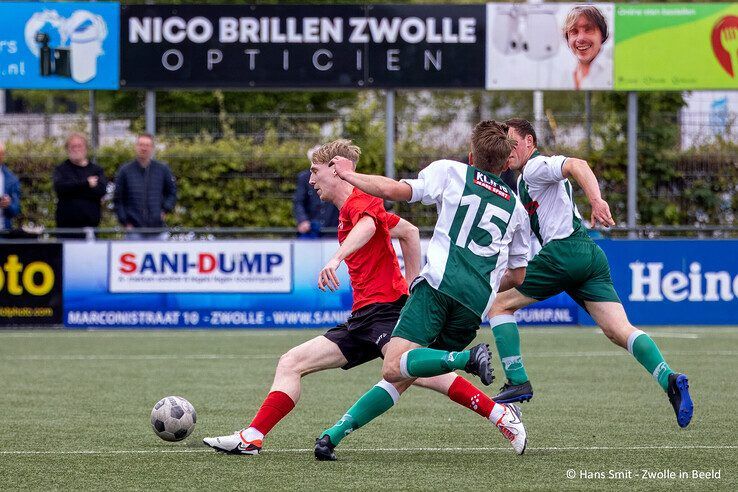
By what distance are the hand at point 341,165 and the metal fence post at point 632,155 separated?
1172 cm

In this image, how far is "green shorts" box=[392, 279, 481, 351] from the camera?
6.49 metres

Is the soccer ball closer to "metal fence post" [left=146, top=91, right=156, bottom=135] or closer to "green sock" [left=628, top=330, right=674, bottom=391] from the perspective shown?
"green sock" [left=628, top=330, right=674, bottom=391]

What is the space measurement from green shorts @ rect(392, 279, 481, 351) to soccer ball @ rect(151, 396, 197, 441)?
1463 mm

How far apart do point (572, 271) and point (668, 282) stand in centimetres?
881

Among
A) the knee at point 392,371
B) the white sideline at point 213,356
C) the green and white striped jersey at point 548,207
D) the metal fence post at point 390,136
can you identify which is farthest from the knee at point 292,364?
the metal fence post at point 390,136

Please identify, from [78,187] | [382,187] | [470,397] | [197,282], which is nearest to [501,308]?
[470,397]

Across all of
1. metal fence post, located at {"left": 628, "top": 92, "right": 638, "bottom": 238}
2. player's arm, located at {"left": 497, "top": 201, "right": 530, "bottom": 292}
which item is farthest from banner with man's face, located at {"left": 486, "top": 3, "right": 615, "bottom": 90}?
player's arm, located at {"left": 497, "top": 201, "right": 530, "bottom": 292}

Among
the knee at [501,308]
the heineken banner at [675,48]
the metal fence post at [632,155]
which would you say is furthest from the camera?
the metal fence post at [632,155]

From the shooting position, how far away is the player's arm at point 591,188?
7129 mm

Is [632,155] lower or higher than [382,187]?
higher

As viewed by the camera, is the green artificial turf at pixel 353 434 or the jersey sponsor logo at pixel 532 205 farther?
the jersey sponsor logo at pixel 532 205

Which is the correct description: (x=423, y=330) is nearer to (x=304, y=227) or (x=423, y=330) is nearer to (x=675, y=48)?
(x=304, y=227)

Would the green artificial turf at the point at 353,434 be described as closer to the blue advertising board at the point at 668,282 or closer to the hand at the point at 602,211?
the hand at the point at 602,211

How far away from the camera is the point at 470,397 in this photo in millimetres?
6926
